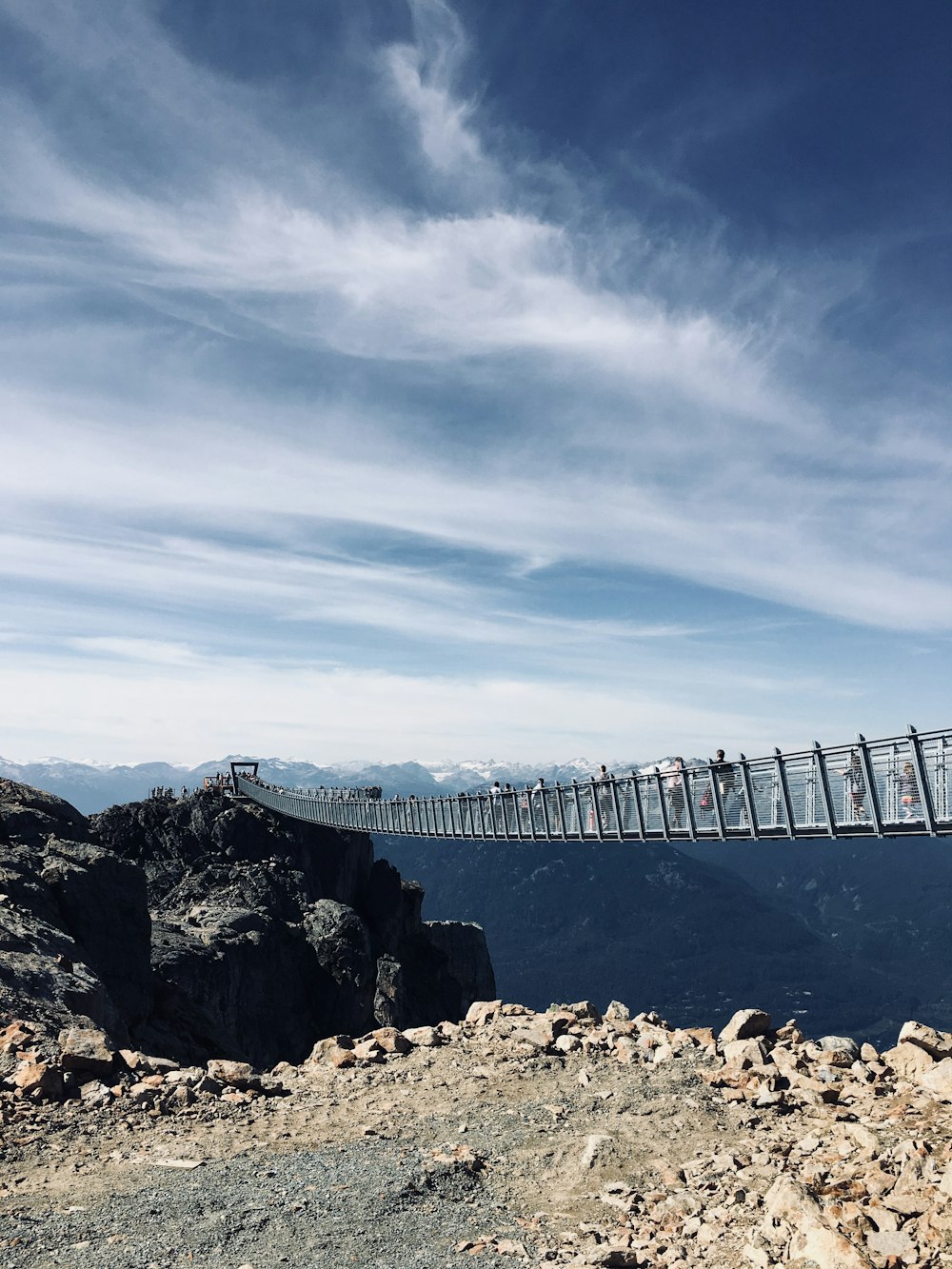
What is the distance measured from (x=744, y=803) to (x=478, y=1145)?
13.9m

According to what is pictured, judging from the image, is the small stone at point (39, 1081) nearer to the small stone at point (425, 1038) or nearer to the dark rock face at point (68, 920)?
the dark rock face at point (68, 920)

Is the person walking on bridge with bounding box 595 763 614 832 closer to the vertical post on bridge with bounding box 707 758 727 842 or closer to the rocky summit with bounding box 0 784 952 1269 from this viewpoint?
the vertical post on bridge with bounding box 707 758 727 842

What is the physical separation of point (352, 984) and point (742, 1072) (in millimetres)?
48310

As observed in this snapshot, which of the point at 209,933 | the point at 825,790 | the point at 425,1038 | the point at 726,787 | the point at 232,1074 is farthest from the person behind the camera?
the point at 209,933

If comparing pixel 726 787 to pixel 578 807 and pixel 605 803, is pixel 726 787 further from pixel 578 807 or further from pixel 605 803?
pixel 578 807

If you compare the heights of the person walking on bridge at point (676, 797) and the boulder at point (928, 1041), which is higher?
the person walking on bridge at point (676, 797)

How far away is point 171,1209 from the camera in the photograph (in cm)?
948

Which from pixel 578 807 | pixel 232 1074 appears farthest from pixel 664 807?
pixel 232 1074

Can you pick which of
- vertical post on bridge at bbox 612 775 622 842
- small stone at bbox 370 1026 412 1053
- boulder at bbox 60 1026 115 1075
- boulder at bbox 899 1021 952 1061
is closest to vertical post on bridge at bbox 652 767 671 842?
vertical post on bridge at bbox 612 775 622 842

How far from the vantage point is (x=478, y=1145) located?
1152cm

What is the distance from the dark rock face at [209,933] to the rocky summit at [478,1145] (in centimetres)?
539

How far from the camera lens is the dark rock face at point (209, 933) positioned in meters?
25.5

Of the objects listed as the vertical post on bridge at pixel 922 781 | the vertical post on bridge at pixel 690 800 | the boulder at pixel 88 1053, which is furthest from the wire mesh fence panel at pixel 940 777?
the boulder at pixel 88 1053

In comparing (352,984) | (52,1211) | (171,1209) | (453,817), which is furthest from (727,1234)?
(352,984)
